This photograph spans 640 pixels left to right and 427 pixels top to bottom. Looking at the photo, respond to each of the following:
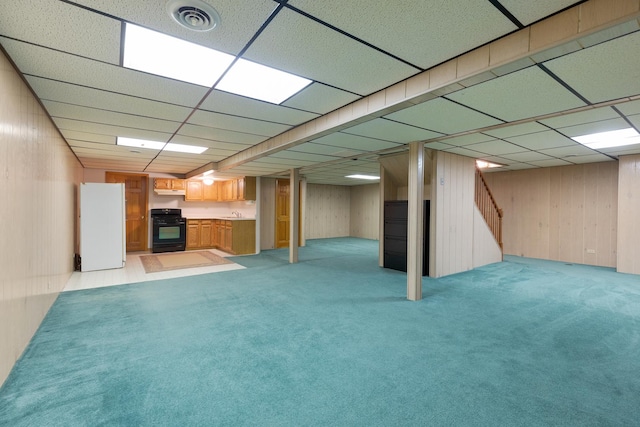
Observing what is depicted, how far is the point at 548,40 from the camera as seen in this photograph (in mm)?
1756

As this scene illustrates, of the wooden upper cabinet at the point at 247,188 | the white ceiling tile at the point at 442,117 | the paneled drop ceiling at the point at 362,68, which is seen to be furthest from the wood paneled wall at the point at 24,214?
the wooden upper cabinet at the point at 247,188

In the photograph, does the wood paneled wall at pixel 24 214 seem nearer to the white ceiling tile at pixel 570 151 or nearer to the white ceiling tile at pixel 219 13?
the white ceiling tile at pixel 219 13

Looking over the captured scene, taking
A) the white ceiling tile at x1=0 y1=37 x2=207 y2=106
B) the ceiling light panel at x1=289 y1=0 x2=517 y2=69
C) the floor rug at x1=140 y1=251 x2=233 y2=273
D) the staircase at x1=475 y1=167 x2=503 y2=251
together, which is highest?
the ceiling light panel at x1=289 y1=0 x2=517 y2=69

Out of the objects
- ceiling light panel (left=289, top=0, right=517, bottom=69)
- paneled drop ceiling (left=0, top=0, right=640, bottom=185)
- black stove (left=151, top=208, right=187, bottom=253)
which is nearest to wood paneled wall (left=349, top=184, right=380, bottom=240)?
black stove (left=151, top=208, right=187, bottom=253)

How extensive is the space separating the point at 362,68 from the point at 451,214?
4316 millimetres

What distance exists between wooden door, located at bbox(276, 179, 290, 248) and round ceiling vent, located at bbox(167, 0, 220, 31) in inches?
304

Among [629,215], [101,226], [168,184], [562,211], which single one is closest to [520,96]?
[629,215]

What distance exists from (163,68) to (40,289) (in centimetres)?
284

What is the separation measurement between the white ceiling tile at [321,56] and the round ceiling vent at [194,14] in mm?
321

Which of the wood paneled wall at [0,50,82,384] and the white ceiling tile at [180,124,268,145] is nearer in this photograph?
the wood paneled wall at [0,50,82,384]

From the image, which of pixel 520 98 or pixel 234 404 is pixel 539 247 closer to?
pixel 520 98

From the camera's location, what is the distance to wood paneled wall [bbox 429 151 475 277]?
549 centimetres

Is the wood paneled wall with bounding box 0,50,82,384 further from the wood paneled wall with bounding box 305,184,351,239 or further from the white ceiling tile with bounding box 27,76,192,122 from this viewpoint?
the wood paneled wall with bounding box 305,184,351,239

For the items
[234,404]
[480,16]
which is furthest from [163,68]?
[234,404]
